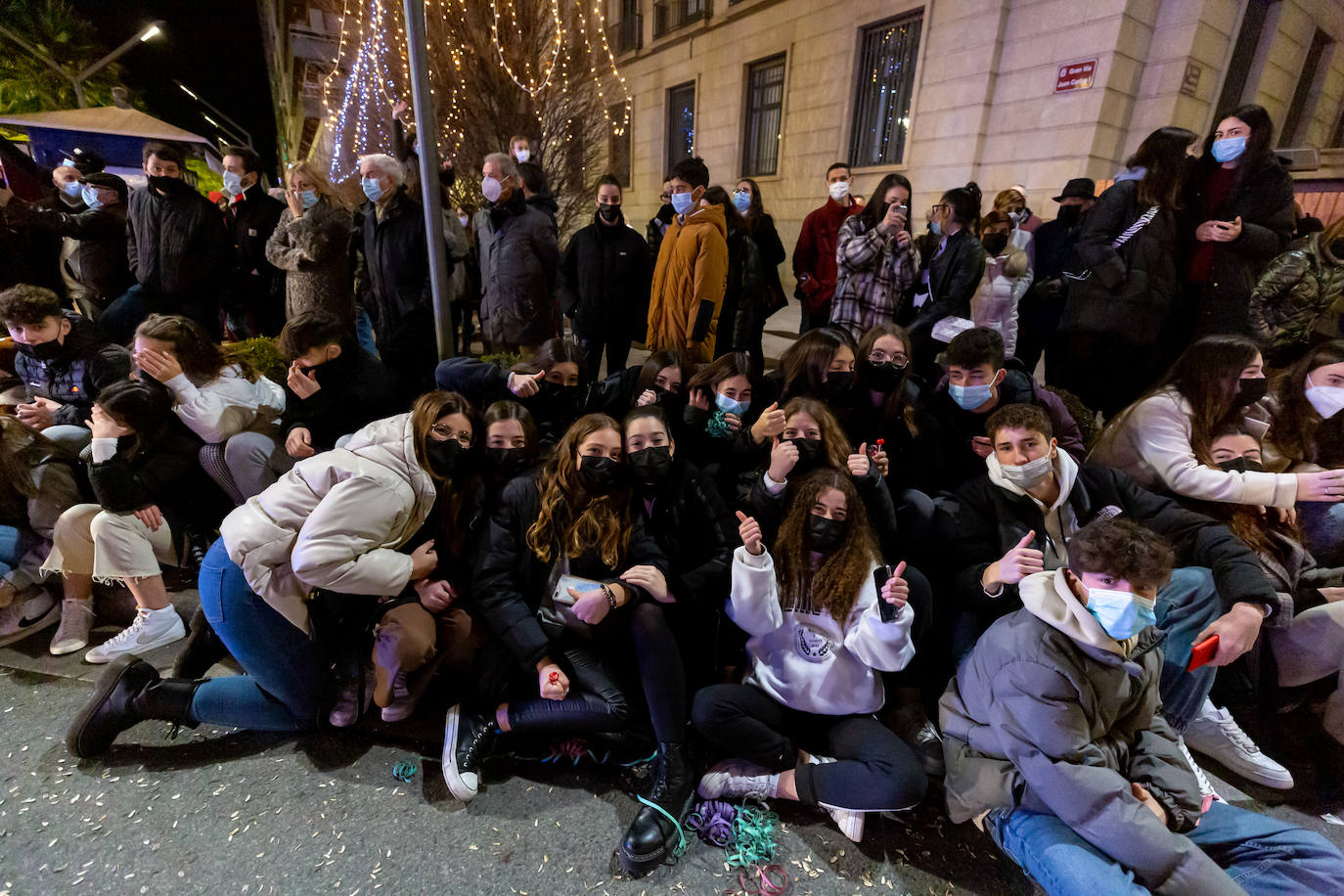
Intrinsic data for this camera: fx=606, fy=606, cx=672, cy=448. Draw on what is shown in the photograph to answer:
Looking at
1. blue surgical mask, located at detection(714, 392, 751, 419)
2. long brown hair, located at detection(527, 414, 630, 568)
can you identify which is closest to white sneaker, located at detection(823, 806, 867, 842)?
long brown hair, located at detection(527, 414, 630, 568)

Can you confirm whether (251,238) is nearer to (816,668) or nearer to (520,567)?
(520,567)

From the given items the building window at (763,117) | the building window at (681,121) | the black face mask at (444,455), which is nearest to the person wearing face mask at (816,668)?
the black face mask at (444,455)

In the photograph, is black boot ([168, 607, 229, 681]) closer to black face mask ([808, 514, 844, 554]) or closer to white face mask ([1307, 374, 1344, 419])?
black face mask ([808, 514, 844, 554])

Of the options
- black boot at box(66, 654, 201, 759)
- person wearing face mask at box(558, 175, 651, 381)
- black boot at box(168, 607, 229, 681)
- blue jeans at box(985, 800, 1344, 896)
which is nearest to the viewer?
blue jeans at box(985, 800, 1344, 896)

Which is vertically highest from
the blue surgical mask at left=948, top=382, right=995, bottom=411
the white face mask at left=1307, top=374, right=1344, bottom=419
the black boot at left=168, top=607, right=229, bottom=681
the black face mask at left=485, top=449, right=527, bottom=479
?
the white face mask at left=1307, top=374, right=1344, bottom=419

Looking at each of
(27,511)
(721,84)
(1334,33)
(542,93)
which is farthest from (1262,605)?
(721,84)

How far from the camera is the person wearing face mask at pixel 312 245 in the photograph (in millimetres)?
4301

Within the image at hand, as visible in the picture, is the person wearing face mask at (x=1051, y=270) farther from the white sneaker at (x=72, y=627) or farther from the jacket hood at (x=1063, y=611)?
the white sneaker at (x=72, y=627)

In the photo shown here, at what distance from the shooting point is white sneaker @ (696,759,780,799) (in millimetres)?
2266

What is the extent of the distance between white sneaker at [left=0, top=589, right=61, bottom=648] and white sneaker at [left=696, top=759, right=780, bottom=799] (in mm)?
3308

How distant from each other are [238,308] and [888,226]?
17.1ft

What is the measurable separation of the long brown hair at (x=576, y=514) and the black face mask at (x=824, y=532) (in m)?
0.75

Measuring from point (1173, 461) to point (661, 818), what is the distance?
270 centimetres

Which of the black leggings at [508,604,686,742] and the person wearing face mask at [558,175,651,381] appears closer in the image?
the black leggings at [508,604,686,742]
